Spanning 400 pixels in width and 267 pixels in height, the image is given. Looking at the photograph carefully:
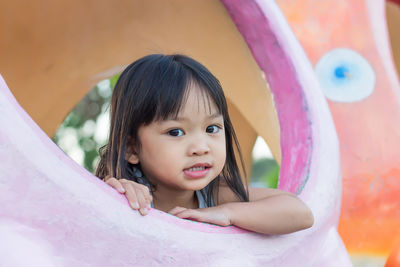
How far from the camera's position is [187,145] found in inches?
34.9

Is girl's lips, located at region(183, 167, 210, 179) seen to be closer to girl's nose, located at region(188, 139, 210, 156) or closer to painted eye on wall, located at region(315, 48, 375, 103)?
girl's nose, located at region(188, 139, 210, 156)

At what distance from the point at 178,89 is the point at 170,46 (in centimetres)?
104

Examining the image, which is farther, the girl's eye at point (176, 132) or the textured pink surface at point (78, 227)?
the girl's eye at point (176, 132)

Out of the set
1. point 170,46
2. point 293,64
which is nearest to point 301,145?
point 293,64

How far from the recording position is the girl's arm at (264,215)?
88 cm

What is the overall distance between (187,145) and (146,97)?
0.12 metres

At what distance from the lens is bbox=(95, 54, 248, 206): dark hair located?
92cm

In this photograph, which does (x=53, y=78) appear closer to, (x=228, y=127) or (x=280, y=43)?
(x=280, y=43)

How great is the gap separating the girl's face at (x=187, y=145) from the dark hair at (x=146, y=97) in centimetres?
2

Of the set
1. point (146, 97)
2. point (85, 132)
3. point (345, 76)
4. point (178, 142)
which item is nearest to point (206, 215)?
point (178, 142)

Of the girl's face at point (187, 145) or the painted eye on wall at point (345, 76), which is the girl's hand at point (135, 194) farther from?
the painted eye on wall at point (345, 76)

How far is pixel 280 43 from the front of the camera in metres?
1.37

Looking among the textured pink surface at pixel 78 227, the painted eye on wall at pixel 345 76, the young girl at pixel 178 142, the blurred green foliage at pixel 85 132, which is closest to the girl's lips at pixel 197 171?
the young girl at pixel 178 142

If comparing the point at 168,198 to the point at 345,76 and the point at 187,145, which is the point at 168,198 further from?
the point at 345,76
